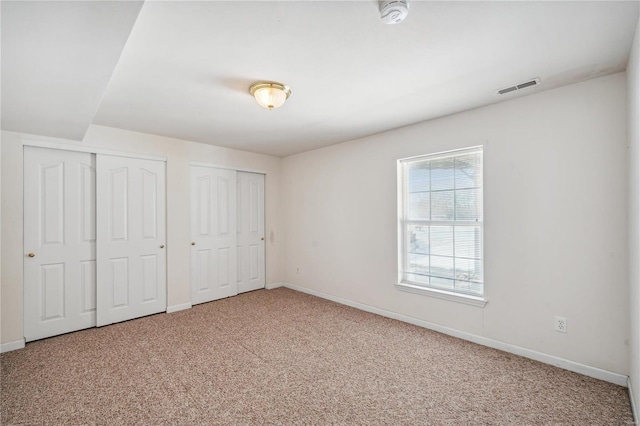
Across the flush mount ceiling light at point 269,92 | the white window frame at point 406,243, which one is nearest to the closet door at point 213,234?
the flush mount ceiling light at point 269,92

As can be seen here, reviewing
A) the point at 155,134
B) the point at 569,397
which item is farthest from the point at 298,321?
the point at 155,134

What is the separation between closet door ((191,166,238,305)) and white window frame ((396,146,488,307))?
270 cm

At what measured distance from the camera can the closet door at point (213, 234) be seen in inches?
175

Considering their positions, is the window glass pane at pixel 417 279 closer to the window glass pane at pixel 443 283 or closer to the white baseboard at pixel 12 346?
the window glass pane at pixel 443 283

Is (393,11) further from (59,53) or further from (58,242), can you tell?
(58,242)

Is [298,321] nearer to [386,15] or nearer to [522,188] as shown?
[522,188]

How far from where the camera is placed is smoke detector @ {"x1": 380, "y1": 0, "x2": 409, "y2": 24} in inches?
58.5

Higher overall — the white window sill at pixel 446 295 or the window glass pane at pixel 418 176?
the window glass pane at pixel 418 176

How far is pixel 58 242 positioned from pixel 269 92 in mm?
3024

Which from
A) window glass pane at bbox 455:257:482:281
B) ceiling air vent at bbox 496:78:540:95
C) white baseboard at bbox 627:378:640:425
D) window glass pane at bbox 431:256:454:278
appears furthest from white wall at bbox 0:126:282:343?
white baseboard at bbox 627:378:640:425

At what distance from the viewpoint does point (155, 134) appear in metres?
3.96

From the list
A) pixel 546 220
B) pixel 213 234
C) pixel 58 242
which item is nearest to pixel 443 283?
pixel 546 220

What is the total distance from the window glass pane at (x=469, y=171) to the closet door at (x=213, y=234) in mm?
3393

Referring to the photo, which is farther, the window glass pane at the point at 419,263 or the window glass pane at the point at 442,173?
the window glass pane at the point at 419,263
